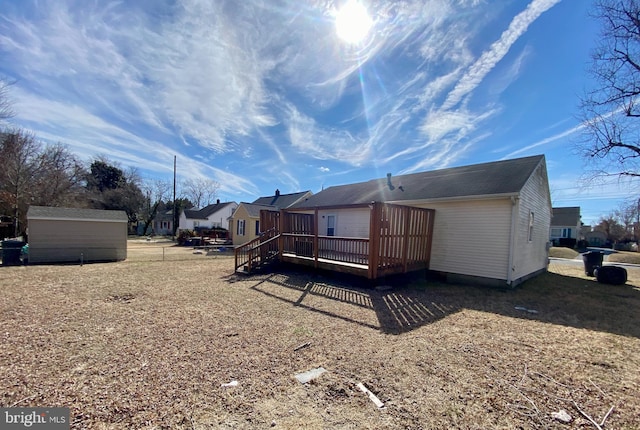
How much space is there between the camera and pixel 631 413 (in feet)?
8.34

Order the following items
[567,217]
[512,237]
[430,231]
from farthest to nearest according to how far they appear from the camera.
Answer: [567,217]
[430,231]
[512,237]

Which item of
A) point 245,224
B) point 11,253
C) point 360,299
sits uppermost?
point 245,224

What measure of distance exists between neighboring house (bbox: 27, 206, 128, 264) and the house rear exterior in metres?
11.3

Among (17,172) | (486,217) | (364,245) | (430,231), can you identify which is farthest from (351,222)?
(17,172)

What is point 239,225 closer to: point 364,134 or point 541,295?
point 364,134

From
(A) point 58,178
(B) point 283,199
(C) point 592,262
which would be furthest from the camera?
(B) point 283,199

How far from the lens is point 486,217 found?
8562 mm

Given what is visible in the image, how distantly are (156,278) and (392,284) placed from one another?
7.96 m

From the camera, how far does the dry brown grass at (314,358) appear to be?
8.09 feet

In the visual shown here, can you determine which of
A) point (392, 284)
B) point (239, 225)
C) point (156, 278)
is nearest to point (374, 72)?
Answer: point (392, 284)

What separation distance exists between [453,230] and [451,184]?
2.21m

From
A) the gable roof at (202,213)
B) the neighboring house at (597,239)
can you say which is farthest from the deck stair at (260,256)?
the neighboring house at (597,239)

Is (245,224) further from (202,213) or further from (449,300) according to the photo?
(202,213)

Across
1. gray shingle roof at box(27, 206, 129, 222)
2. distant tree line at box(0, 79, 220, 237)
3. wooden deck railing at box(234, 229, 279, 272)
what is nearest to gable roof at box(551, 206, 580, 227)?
wooden deck railing at box(234, 229, 279, 272)
